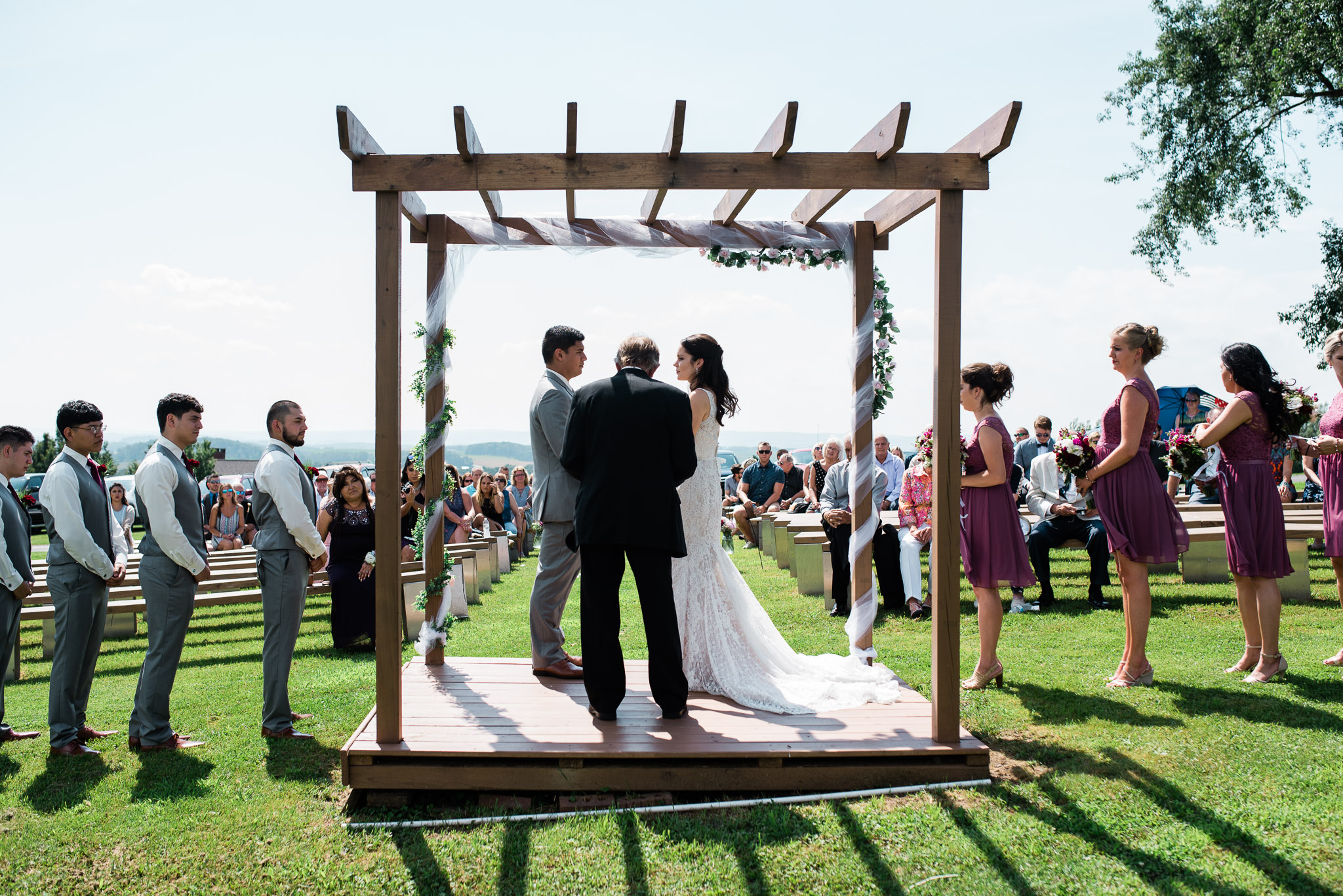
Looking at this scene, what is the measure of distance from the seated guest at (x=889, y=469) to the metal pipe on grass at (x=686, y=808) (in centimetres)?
538

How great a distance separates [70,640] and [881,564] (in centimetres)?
672

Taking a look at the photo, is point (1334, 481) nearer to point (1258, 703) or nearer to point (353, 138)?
point (1258, 703)

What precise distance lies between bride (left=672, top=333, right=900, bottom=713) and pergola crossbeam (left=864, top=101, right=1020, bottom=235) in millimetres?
1391

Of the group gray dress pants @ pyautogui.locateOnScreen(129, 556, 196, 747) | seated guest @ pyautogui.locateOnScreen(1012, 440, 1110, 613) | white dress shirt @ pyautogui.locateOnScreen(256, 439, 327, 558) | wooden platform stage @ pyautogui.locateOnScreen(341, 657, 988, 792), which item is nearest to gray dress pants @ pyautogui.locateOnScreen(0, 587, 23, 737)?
gray dress pants @ pyautogui.locateOnScreen(129, 556, 196, 747)

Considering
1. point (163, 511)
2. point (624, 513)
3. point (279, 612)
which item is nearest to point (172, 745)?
point (279, 612)

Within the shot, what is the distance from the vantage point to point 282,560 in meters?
5.27

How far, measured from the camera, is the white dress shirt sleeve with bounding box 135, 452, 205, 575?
4.98 meters

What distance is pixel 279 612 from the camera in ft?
17.2

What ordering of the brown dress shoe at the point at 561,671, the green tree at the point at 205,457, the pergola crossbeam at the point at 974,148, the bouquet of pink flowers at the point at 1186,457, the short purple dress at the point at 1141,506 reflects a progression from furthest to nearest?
the green tree at the point at 205,457, the bouquet of pink flowers at the point at 1186,457, the brown dress shoe at the point at 561,671, the short purple dress at the point at 1141,506, the pergola crossbeam at the point at 974,148

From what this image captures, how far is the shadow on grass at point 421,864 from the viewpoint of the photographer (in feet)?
11.6

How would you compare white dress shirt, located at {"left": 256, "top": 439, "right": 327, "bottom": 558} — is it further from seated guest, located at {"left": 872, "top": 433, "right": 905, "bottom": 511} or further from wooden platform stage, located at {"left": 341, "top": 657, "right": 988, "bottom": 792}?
seated guest, located at {"left": 872, "top": 433, "right": 905, "bottom": 511}

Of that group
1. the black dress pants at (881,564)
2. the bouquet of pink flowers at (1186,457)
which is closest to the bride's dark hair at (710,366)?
the bouquet of pink flowers at (1186,457)

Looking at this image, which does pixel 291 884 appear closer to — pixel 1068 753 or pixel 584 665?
pixel 584 665

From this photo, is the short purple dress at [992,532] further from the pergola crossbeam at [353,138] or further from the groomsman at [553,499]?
the pergola crossbeam at [353,138]
